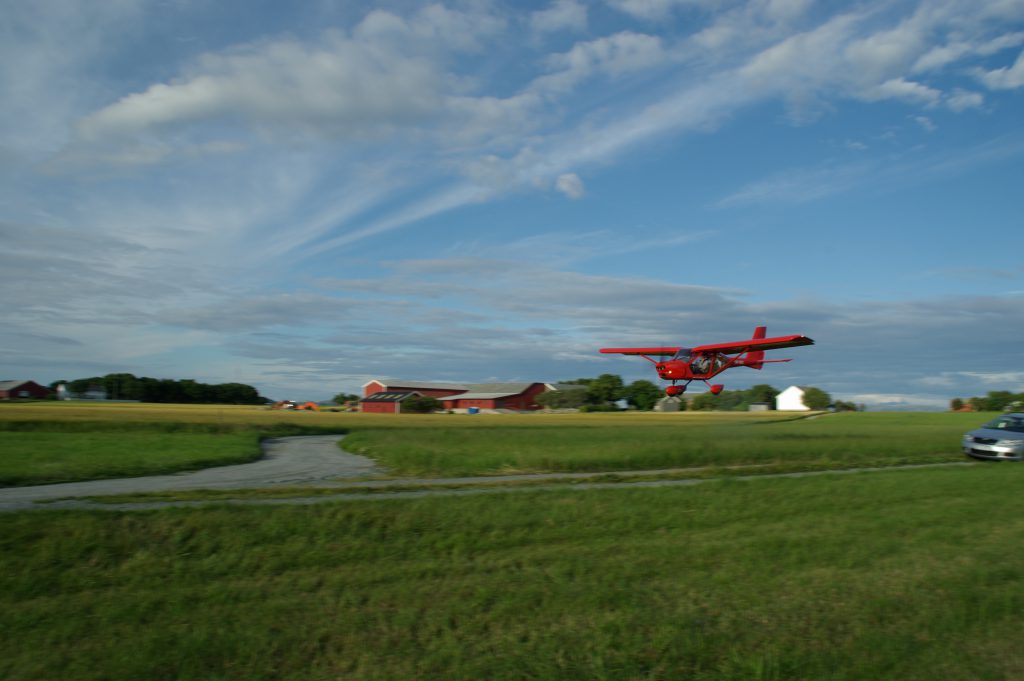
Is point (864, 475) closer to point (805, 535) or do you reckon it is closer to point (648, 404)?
point (805, 535)

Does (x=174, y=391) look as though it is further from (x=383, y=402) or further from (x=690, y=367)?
(x=690, y=367)

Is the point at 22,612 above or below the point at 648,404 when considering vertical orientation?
below

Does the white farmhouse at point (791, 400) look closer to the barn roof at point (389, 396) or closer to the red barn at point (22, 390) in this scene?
the barn roof at point (389, 396)

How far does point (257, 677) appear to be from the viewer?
6.02m

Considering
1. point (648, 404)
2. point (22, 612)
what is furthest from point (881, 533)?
point (648, 404)

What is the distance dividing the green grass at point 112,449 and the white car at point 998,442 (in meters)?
25.7

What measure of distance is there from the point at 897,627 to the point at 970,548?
161 inches

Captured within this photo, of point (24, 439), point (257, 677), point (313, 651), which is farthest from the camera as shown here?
point (24, 439)

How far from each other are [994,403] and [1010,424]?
5020cm

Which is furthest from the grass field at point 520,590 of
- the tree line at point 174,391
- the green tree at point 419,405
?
the tree line at point 174,391

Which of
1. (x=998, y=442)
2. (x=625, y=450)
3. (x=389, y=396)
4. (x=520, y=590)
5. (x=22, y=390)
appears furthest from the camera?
(x=22, y=390)

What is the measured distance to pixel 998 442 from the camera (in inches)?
984

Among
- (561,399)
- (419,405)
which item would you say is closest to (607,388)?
(561,399)

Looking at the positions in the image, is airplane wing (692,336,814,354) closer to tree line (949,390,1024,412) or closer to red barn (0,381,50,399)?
tree line (949,390,1024,412)
